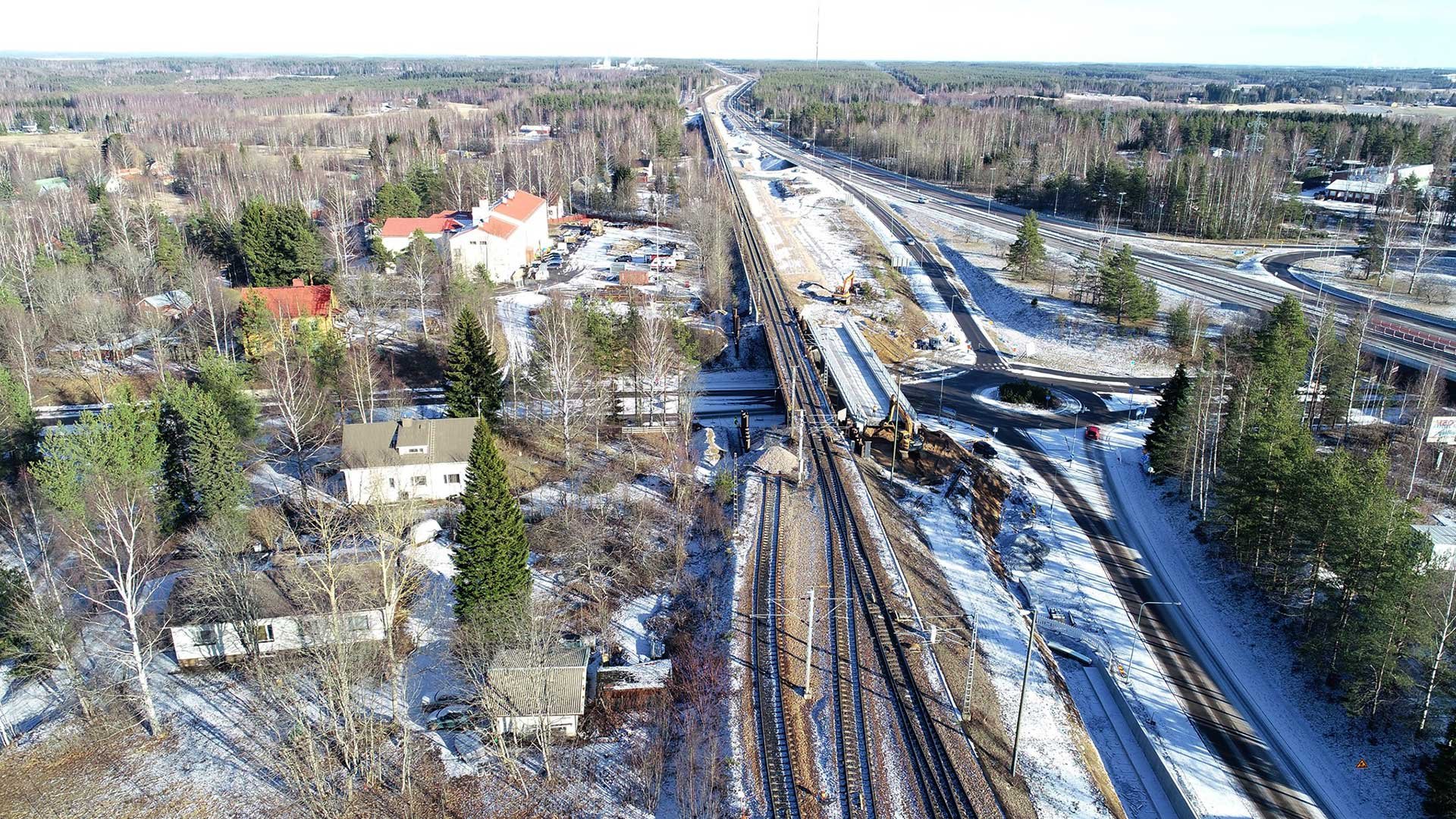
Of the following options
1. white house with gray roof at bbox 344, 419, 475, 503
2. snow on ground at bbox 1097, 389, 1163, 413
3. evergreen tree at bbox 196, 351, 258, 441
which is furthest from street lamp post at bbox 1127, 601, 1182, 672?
evergreen tree at bbox 196, 351, 258, 441

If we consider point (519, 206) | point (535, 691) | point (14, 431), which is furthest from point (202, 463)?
point (519, 206)

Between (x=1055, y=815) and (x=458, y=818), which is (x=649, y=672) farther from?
(x=1055, y=815)

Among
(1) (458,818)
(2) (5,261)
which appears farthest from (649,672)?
(2) (5,261)

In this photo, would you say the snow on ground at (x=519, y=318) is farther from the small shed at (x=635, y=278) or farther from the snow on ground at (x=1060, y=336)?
the snow on ground at (x=1060, y=336)

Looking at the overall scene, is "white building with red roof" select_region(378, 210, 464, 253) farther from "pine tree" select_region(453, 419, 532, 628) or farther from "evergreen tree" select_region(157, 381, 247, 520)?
"pine tree" select_region(453, 419, 532, 628)

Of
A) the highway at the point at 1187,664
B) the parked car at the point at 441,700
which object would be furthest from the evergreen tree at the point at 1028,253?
the parked car at the point at 441,700

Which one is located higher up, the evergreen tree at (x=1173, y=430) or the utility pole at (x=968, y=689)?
the evergreen tree at (x=1173, y=430)
